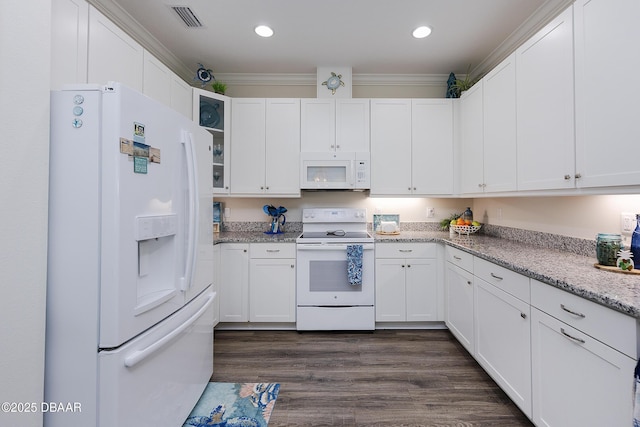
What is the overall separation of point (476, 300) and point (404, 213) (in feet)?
4.72

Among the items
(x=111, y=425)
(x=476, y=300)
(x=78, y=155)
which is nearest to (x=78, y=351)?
(x=111, y=425)

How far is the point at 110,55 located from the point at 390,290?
2.83 metres

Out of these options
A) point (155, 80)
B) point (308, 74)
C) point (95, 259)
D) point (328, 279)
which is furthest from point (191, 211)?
point (308, 74)

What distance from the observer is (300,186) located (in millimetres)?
2969

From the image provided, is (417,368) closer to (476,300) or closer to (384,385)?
(384,385)

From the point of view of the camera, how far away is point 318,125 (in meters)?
2.99

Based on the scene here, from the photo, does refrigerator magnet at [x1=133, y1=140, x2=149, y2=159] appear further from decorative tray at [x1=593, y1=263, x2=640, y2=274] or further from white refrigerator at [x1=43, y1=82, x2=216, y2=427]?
decorative tray at [x1=593, y1=263, x2=640, y2=274]

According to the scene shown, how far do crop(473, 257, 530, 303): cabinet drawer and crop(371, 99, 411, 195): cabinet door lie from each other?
4.05 feet

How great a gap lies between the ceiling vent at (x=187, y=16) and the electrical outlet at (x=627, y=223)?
129 inches

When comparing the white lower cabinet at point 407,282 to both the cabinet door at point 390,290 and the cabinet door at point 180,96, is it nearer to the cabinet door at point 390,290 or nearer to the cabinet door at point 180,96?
the cabinet door at point 390,290

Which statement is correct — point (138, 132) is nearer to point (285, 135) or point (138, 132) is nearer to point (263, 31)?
point (263, 31)

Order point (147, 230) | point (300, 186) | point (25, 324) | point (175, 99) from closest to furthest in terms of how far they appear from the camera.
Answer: point (25, 324) < point (147, 230) < point (175, 99) < point (300, 186)

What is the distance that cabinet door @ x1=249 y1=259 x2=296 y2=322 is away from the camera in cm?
271

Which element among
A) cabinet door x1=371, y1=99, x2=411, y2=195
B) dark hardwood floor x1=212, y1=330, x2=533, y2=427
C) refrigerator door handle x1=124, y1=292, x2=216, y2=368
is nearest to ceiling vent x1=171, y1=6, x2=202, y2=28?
cabinet door x1=371, y1=99, x2=411, y2=195
